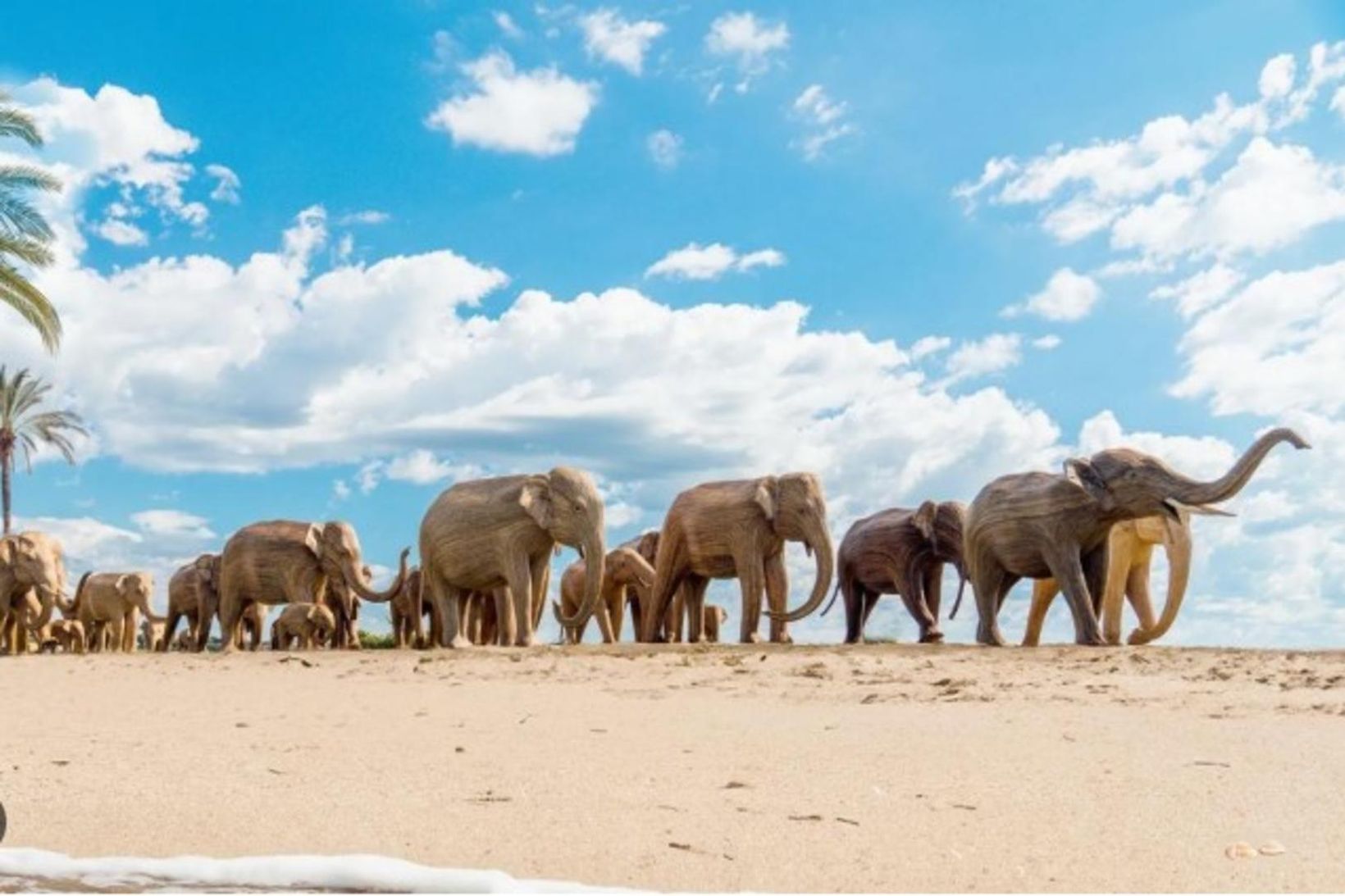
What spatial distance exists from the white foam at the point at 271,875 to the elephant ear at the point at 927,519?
15043 millimetres

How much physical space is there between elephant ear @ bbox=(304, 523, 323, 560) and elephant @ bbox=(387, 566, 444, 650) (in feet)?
5.30

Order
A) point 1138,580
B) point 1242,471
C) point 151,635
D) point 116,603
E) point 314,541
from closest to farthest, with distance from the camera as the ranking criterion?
point 1242,471
point 1138,580
point 314,541
point 116,603
point 151,635

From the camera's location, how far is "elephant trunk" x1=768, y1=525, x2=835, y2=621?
17.8 m

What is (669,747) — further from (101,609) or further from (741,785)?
(101,609)

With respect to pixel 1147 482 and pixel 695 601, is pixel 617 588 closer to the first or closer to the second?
pixel 695 601

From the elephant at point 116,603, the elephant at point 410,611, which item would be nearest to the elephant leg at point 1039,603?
the elephant at point 410,611

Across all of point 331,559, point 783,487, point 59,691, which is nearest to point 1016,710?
point 59,691

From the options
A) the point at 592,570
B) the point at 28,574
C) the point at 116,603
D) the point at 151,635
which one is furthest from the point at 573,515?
the point at 151,635

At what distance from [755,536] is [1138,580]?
17.0ft

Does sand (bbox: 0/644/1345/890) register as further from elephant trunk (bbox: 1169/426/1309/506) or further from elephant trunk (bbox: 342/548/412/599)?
elephant trunk (bbox: 342/548/412/599)

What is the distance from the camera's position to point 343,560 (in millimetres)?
20188

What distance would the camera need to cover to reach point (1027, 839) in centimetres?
478

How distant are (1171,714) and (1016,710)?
91cm

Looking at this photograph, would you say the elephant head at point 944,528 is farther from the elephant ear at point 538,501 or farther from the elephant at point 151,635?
the elephant at point 151,635
